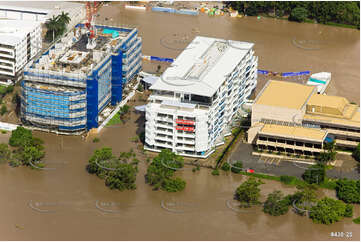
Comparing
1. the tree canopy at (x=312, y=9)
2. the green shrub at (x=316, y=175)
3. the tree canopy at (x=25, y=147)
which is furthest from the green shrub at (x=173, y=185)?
the tree canopy at (x=312, y=9)

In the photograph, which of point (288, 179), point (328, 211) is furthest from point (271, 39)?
point (328, 211)

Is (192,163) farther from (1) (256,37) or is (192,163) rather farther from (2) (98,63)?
(1) (256,37)

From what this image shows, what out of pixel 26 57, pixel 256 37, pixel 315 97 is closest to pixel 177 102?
pixel 315 97

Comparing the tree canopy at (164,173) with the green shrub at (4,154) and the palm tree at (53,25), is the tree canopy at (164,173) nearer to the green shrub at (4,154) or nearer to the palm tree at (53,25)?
the green shrub at (4,154)

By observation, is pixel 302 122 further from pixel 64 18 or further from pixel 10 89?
pixel 64 18

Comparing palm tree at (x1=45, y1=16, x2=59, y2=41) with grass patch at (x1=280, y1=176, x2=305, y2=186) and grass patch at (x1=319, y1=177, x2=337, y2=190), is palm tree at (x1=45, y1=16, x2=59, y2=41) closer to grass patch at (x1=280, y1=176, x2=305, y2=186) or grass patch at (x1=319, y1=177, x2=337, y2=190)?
grass patch at (x1=280, y1=176, x2=305, y2=186)

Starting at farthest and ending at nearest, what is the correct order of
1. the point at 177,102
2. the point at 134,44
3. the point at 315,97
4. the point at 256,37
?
the point at 256,37, the point at 134,44, the point at 315,97, the point at 177,102
